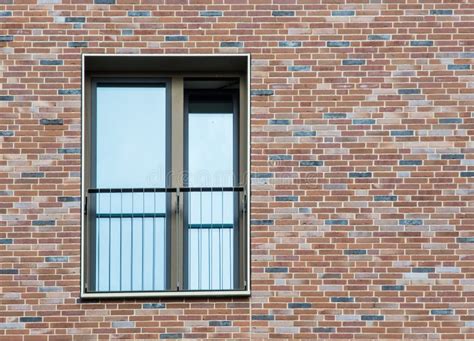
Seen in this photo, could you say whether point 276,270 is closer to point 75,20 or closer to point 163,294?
point 163,294

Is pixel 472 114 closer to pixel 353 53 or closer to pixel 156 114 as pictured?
pixel 353 53

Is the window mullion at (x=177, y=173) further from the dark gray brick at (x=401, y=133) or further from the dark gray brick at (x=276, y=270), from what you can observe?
the dark gray brick at (x=401, y=133)

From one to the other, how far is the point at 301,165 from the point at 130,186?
69.9 inches

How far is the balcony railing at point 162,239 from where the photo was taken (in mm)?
13469

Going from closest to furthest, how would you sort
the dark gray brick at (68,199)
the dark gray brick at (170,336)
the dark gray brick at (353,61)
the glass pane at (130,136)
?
1. the dark gray brick at (170,336)
2. the dark gray brick at (68,199)
3. the dark gray brick at (353,61)
4. the glass pane at (130,136)

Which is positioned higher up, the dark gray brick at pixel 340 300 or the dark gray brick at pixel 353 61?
the dark gray brick at pixel 353 61

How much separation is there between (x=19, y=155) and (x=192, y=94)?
194 cm

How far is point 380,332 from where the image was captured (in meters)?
13.0

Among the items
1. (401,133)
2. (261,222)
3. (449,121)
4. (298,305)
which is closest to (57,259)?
(261,222)

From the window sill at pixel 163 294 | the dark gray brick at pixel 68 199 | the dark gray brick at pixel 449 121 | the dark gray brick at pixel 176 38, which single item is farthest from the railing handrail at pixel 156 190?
the dark gray brick at pixel 449 121

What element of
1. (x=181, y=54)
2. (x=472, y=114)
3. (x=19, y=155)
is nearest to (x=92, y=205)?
(x=19, y=155)

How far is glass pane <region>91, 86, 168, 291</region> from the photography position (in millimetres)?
13477

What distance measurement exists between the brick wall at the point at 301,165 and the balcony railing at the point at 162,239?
1.37 feet

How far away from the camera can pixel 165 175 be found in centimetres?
1367
